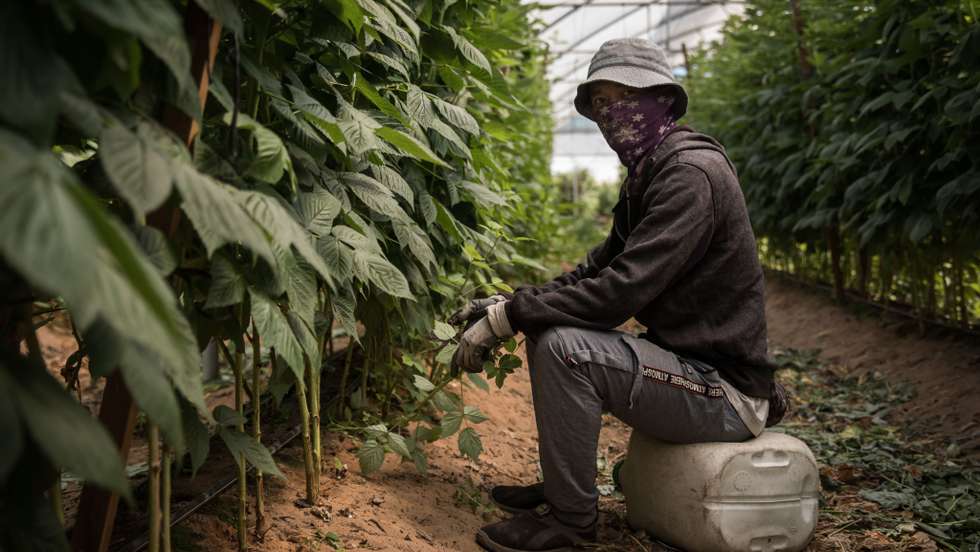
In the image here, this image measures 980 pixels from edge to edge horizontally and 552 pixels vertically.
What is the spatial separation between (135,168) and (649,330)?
1712 millimetres

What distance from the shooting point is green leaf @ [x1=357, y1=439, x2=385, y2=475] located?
217 centimetres

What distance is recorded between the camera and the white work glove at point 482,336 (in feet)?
7.33

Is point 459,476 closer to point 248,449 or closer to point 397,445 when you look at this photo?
point 397,445

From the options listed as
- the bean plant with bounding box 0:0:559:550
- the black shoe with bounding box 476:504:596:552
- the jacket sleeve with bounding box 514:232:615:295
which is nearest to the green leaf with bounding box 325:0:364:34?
the bean plant with bounding box 0:0:559:550

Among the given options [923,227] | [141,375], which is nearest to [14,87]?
[141,375]

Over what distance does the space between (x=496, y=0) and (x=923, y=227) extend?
2.54m

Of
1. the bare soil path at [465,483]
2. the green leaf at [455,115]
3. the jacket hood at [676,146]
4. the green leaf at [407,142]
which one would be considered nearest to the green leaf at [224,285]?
the green leaf at [407,142]

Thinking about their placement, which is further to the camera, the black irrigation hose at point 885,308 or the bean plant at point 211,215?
the black irrigation hose at point 885,308

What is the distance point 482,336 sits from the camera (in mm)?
2246

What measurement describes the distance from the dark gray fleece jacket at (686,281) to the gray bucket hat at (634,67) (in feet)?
0.53

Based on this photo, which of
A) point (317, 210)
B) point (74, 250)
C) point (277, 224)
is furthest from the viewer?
point (317, 210)

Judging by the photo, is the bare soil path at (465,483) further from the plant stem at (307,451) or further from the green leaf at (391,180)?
the green leaf at (391,180)

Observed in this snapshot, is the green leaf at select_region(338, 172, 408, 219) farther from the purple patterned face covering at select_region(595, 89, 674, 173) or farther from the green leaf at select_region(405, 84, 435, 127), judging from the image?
the purple patterned face covering at select_region(595, 89, 674, 173)

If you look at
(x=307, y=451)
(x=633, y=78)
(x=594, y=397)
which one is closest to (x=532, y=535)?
(x=594, y=397)
